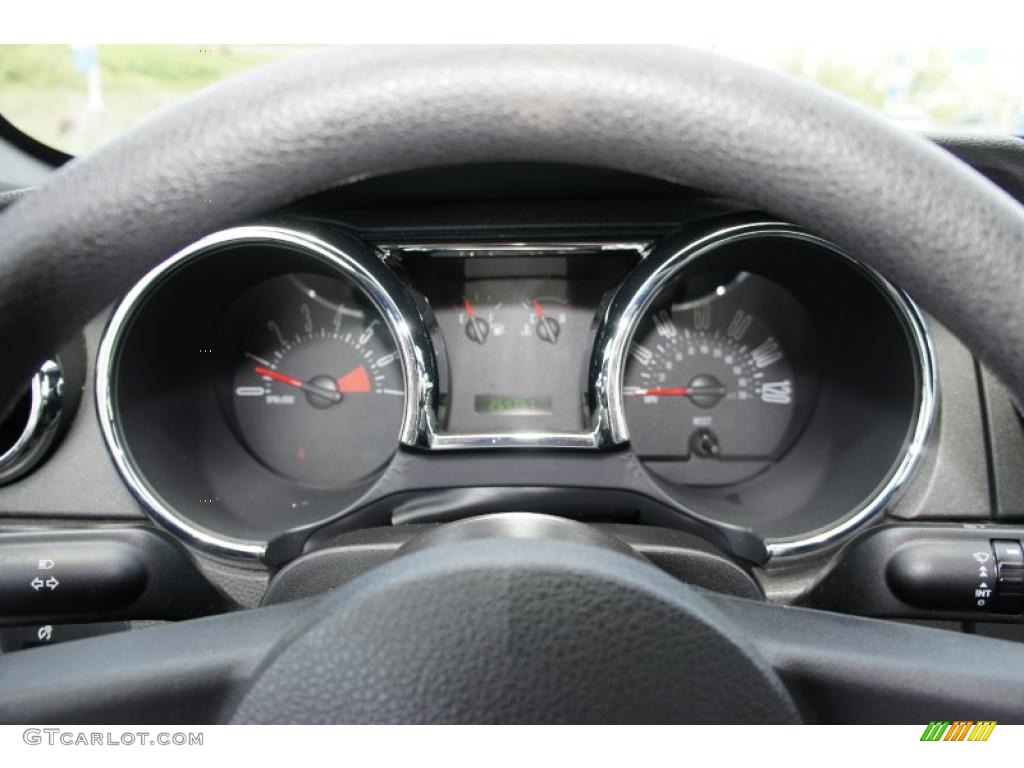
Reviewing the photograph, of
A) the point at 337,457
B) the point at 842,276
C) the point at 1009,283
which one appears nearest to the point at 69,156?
the point at 337,457

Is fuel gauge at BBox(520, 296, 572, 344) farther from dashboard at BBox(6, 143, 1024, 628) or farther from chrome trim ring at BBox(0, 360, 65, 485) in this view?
Answer: chrome trim ring at BBox(0, 360, 65, 485)

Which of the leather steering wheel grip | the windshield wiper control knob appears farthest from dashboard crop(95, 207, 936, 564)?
the leather steering wheel grip

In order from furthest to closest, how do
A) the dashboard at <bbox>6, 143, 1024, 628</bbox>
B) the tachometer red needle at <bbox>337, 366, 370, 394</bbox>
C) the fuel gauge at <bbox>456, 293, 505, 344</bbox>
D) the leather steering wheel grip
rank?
the tachometer red needle at <bbox>337, 366, 370, 394</bbox>, the fuel gauge at <bbox>456, 293, 505, 344</bbox>, the dashboard at <bbox>6, 143, 1024, 628</bbox>, the leather steering wheel grip

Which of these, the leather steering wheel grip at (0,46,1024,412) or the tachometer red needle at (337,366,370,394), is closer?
the leather steering wheel grip at (0,46,1024,412)

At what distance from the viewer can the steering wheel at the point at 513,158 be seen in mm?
619

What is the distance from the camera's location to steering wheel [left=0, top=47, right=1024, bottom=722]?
0.62 metres

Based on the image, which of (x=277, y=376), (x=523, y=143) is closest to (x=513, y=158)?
(x=523, y=143)

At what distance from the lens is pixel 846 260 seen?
151 cm

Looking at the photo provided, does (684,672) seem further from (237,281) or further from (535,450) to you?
(237,281)

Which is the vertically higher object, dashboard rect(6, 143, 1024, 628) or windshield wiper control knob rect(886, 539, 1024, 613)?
dashboard rect(6, 143, 1024, 628)

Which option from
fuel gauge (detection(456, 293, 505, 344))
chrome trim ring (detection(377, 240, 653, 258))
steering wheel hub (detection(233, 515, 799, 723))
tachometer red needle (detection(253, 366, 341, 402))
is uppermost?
chrome trim ring (detection(377, 240, 653, 258))

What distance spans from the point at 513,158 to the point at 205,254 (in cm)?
100

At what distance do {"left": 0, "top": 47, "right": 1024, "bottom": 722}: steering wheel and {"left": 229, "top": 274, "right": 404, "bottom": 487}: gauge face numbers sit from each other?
103 centimetres

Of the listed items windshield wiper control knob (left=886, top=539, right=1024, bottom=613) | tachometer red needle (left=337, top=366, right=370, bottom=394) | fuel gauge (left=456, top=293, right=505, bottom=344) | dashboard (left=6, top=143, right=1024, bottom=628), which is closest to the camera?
windshield wiper control knob (left=886, top=539, right=1024, bottom=613)
